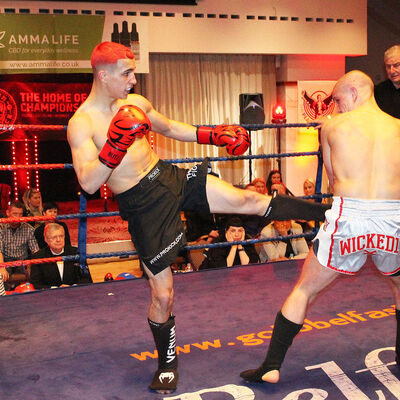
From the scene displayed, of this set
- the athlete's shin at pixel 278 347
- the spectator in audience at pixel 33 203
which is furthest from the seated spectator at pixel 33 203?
the athlete's shin at pixel 278 347

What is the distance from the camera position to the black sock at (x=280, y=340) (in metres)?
1.95

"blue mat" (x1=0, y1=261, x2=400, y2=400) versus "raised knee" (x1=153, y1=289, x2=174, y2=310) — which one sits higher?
"raised knee" (x1=153, y1=289, x2=174, y2=310)

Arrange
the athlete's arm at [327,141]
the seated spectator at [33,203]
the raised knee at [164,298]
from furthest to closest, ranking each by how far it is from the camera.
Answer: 1. the seated spectator at [33,203]
2. the raised knee at [164,298]
3. the athlete's arm at [327,141]

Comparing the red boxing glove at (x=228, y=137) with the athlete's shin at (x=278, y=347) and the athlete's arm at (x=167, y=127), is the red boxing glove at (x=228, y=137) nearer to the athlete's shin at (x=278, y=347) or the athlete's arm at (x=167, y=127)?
the athlete's arm at (x=167, y=127)

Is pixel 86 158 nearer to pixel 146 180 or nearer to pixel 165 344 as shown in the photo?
pixel 146 180

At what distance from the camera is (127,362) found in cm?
223

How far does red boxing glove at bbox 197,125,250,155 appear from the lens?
224cm

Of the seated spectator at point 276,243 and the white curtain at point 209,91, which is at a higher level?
the white curtain at point 209,91

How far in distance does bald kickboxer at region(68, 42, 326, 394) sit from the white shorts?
0.32 metres

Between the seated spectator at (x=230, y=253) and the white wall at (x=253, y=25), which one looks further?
the white wall at (x=253, y=25)

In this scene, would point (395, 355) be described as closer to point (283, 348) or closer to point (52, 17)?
point (283, 348)

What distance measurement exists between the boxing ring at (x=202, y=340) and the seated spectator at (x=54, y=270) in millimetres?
390

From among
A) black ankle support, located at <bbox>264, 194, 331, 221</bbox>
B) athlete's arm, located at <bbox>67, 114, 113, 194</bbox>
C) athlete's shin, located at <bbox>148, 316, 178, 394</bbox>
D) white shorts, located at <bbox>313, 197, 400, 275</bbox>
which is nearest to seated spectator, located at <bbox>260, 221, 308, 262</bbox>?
black ankle support, located at <bbox>264, 194, 331, 221</bbox>

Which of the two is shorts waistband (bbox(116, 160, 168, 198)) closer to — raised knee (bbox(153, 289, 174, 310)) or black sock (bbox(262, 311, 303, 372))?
raised knee (bbox(153, 289, 174, 310))
